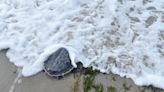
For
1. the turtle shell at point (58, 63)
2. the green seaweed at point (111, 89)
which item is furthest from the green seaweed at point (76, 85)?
the green seaweed at point (111, 89)

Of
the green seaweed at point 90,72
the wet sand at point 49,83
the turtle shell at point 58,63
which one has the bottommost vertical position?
the wet sand at point 49,83

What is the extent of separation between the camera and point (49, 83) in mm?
4234

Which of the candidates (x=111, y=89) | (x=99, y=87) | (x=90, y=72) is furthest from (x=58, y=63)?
(x=111, y=89)

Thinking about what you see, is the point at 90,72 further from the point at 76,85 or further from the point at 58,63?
the point at 58,63

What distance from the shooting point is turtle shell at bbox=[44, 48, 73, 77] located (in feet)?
14.2

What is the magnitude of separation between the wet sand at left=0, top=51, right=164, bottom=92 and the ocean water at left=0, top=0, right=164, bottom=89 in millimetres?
78

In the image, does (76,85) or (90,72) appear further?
(90,72)

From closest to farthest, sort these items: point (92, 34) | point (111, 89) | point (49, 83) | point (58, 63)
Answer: point (111, 89) < point (49, 83) < point (58, 63) < point (92, 34)

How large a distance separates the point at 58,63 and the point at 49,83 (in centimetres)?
31

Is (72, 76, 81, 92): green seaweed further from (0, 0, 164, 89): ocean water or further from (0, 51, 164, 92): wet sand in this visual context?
(0, 0, 164, 89): ocean water

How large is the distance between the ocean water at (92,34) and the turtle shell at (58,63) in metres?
0.06

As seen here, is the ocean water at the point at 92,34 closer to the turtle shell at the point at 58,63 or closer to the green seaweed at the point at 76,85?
the turtle shell at the point at 58,63

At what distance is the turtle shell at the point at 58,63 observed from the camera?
4.33 metres

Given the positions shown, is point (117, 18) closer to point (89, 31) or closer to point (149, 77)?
point (89, 31)
